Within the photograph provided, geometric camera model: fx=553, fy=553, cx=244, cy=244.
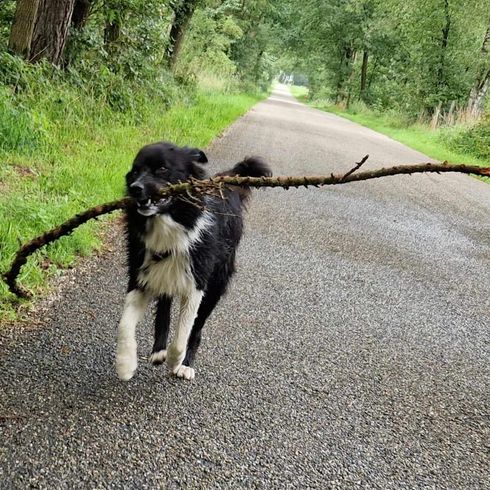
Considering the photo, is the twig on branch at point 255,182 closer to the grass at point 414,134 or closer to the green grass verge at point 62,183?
the green grass verge at point 62,183

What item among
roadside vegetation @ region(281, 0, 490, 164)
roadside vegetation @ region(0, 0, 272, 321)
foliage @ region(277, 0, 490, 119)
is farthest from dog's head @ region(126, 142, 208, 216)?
foliage @ region(277, 0, 490, 119)

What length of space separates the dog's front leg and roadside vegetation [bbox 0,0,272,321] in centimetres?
105

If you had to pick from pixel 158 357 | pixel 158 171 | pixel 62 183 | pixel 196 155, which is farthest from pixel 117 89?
pixel 158 357

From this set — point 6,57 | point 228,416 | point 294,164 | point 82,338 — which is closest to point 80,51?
point 6,57

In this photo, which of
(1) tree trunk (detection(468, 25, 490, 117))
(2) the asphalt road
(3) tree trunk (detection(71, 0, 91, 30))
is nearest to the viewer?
(2) the asphalt road

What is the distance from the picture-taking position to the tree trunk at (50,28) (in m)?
7.91

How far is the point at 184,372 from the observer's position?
3004 mm

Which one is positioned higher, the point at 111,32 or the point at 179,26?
the point at 179,26

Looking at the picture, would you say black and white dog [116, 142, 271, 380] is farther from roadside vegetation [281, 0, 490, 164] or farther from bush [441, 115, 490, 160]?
bush [441, 115, 490, 160]

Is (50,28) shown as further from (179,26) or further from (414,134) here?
(414,134)

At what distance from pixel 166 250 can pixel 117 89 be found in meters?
7.50

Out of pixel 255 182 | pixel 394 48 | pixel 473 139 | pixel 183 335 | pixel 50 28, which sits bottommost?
pixel 183 335

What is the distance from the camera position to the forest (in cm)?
527

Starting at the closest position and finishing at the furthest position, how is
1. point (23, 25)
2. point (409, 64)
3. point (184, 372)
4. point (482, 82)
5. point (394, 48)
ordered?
point (184, 372) → point (23, 25) → point (482, 82) → point (409, 64) → point (394, 48)
